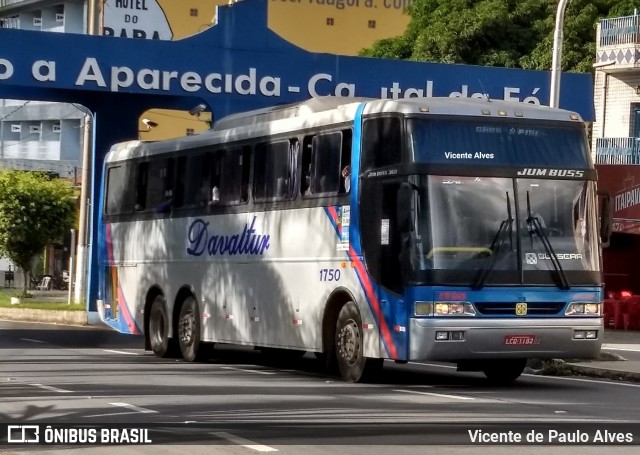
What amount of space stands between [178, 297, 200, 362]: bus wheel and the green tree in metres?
30.0

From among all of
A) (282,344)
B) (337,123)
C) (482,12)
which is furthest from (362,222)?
(482,12)

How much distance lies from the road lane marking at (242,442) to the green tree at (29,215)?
41.1m

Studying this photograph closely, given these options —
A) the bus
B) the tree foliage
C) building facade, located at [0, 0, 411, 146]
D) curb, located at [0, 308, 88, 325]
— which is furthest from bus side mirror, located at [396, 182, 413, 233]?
building facade, located at [0, 0, 411, 146]

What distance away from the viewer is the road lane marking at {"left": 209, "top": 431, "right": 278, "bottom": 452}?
444 inches

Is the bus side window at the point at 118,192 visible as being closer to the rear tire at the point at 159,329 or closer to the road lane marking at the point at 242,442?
the rear tire at the point at 159,329

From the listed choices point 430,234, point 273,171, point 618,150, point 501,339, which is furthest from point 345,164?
point 618,150

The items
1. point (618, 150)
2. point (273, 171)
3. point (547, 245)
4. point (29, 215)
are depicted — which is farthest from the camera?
point (29, 215)

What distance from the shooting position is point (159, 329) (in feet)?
79.3

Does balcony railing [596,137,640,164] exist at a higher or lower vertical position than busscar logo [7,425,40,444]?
higher

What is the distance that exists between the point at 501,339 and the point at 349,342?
6.85 ft

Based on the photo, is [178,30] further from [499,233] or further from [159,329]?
[499,233]

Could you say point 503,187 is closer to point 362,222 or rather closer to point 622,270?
point 362,222

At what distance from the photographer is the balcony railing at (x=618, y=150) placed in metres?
39.5

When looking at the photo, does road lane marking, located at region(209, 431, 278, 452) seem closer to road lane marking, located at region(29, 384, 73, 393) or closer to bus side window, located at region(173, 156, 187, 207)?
road lane marking, located at region(29, 384, 73, 393)
